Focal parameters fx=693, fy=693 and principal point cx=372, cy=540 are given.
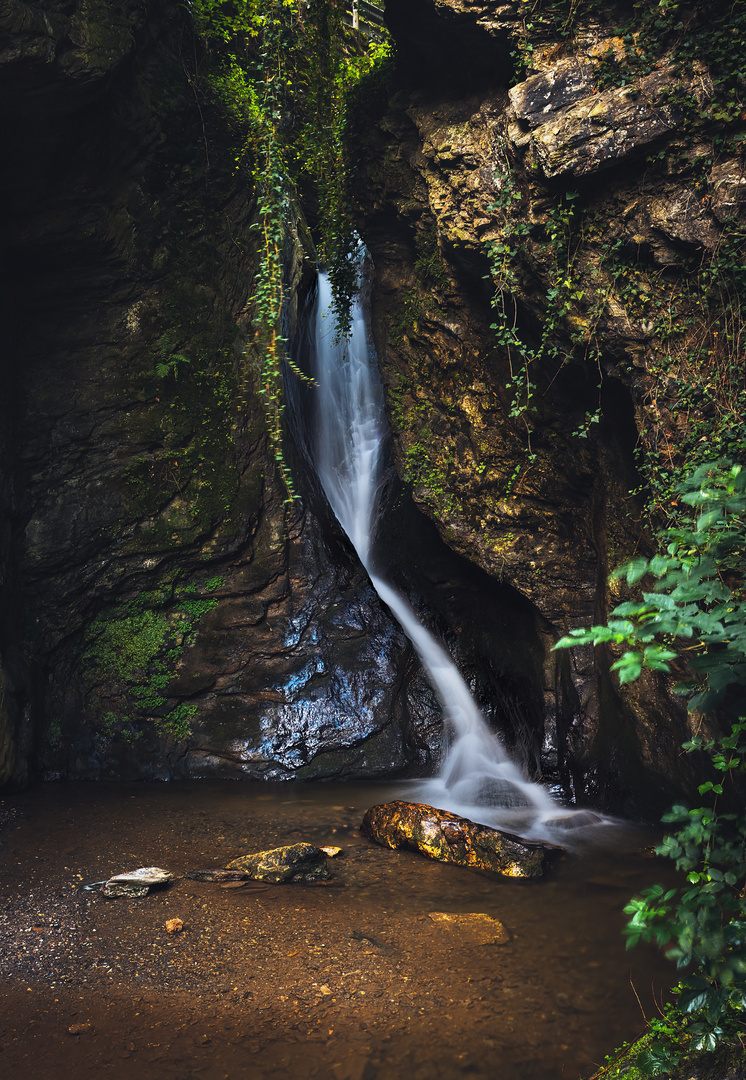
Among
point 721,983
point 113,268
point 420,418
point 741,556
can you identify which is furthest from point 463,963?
point 113,268

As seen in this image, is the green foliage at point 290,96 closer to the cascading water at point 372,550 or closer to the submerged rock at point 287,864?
the cascading water at point 372,550

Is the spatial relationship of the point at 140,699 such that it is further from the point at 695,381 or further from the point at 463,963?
the point at 695,381

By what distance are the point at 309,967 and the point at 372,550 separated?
21.3 feet

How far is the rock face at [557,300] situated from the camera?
486 centimetres

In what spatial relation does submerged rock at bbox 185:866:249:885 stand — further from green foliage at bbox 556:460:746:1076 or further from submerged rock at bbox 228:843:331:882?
green foliage at bbox 556:460:746:1076

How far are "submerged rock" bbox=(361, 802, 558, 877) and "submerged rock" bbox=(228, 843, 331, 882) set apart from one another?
2.34 ft

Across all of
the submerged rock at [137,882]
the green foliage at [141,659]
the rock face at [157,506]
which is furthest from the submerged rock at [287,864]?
the green foliage at [141,659]

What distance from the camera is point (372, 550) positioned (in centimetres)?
987

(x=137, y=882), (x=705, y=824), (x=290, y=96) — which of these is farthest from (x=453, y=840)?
(x=290, y=96)

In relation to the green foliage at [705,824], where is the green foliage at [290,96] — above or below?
above

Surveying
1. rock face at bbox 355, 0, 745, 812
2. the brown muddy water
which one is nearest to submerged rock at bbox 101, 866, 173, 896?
the brown muddy water

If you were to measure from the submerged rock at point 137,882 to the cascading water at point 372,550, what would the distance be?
287cm

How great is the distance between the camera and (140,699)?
24.9 feet

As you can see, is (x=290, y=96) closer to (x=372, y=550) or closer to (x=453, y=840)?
(x=372, y=550)
